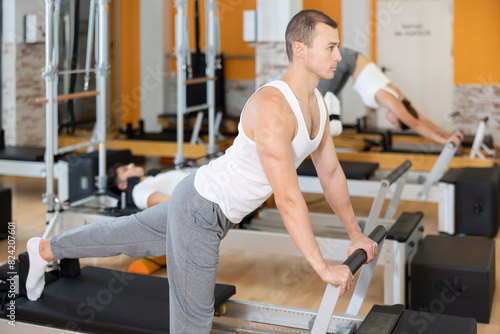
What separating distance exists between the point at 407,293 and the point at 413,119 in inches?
51.2

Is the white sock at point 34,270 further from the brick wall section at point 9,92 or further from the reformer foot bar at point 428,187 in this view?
the brick wall section at point 9,92

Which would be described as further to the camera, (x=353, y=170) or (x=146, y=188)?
(x=353, y=170)

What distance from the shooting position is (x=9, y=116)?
270 inches

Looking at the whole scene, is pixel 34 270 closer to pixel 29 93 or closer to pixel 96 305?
pixel 96 305

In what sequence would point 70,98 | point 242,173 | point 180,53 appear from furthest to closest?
point 180,53 → point 70,98 → point 242,173

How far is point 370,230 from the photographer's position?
10.4 ft

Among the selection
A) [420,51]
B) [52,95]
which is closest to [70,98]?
[52,95]

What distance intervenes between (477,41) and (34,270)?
22.1 ft

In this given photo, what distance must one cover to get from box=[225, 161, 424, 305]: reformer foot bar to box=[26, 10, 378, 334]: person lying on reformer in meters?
1.05

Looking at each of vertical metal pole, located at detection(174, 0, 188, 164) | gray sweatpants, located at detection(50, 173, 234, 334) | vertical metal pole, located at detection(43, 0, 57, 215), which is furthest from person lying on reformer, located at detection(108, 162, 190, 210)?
gray sweatpants, located at detection(50, 173, 234, 334)

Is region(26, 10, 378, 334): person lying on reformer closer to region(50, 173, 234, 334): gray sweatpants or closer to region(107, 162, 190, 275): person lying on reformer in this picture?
region(50, 173, 234, 334): gray sweatpants

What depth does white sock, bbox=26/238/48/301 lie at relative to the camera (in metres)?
2.73

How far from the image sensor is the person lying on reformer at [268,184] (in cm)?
186

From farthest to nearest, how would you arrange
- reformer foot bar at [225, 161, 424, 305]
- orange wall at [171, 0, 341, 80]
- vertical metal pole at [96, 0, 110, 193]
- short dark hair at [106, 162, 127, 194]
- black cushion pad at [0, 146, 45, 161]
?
1. orange wall at [171, 0, 341, 80]
2. black cushion pad at [0, 146, 45, 161]
3. vertical metal pole at [96, 0, 110, 193]
4. short dark hair at [106, 162, 127, 194]
5. reformer foot bar at [225, 161, 424, 305]
